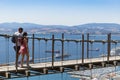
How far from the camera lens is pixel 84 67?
15.5 meters

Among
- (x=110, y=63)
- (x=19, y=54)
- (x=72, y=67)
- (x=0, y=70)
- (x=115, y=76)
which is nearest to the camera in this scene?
(x=0, y=70)

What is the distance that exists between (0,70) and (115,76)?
133ft

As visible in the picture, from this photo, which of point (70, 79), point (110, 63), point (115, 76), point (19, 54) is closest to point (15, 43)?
point (19, 54)

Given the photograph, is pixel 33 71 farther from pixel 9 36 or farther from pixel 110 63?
pixel 110 63

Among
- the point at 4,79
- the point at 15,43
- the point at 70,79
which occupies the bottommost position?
the point at 70,79

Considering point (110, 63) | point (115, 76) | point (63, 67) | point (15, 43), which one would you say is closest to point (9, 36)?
point (15, 43)

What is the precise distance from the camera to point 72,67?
48.9ft

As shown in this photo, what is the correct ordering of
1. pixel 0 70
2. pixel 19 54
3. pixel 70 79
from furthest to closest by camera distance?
pixel 70 79
pixel 19 54
pixel 0 70

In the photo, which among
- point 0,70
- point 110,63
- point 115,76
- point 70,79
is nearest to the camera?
point 0,70

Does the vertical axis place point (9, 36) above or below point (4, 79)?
above

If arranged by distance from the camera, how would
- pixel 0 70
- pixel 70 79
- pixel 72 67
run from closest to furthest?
pixel 0 70 → pixel 72 67 → pixel 70 79

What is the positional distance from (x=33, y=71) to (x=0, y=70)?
144 cm

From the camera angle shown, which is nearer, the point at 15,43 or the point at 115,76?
the point at 15,43

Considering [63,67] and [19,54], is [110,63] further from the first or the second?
[19,54]
